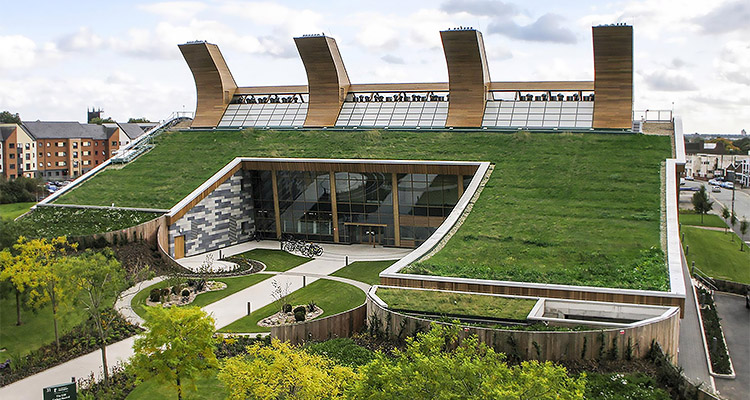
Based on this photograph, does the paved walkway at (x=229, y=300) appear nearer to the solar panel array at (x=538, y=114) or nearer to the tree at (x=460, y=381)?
the tree at (x=460, y=381)

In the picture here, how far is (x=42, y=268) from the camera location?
21.8 metres

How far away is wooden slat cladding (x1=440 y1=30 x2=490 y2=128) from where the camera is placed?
42656 millimetres

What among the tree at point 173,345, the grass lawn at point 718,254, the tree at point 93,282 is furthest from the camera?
the grass lawn at point 718,254

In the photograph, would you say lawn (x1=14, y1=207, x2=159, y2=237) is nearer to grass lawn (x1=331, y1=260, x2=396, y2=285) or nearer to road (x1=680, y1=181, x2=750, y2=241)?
grass lawn (x1=331, y1=260, x2=396, y2=285)

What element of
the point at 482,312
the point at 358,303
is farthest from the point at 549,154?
the point at 482,312

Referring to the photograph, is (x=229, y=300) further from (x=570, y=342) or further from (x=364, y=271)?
(x=570, y=342)

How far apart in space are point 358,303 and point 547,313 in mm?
8335

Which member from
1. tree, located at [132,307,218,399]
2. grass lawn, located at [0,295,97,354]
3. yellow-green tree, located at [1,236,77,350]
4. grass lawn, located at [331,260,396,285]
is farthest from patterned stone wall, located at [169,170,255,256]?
tree, located at [132,307,218,399]

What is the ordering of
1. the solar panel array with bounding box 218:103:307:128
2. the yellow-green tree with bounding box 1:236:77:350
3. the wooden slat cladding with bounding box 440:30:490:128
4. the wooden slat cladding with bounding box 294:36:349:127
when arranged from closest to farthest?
the yellow-green tree with bounding box 1:236:77:350, the wooden slat cladding with bounding box 440:30:490:128, the wooden slat cladding with bounding box 294:36:349:127, the solar panel array with bounding box 218:103:307:128

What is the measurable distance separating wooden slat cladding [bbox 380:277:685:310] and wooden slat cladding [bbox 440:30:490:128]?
21.5 metres

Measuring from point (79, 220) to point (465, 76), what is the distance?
25605 millimetres

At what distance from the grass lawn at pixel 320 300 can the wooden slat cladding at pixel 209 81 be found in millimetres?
24157

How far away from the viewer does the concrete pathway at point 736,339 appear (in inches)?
865

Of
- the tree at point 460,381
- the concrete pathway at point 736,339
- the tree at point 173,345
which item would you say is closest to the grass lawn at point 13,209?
the tree at point 173,345
